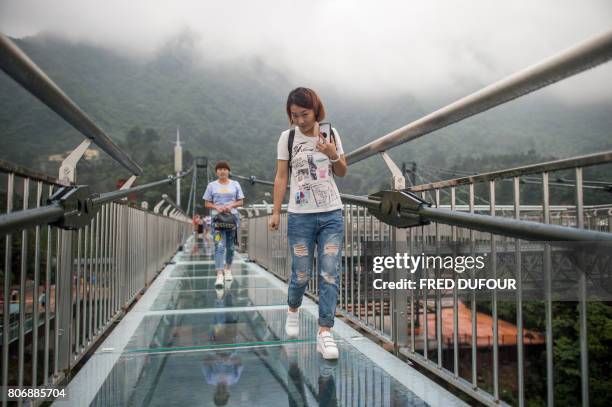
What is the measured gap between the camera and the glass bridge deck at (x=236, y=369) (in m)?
1.75

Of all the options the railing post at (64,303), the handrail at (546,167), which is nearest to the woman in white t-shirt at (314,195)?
the handrail at (546,167)

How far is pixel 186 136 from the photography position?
101688 millimetres

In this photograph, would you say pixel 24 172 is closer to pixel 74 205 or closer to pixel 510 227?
pixel 74 205

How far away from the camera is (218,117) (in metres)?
113

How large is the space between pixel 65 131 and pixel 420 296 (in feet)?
241

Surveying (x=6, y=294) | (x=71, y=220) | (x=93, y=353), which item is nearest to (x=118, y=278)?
(x=93, y=353)

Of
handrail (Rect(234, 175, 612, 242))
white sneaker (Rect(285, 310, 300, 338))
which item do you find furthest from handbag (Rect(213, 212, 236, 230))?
handrail (Rect(234, 175, 612, 242))

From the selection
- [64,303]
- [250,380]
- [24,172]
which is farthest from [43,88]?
[250,380]

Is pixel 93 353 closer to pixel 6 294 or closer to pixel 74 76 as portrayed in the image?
pixel 6 294

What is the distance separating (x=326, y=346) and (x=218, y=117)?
115 metres

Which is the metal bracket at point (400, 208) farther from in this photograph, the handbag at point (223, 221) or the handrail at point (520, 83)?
the handbag at point (223, 221)

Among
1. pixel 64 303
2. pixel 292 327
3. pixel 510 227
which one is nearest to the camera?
pixel 510 227

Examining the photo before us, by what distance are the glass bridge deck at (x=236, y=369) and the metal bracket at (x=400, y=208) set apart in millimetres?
679

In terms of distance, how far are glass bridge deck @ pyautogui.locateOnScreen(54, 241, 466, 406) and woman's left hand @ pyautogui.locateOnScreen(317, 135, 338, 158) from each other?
1019 millimetres
